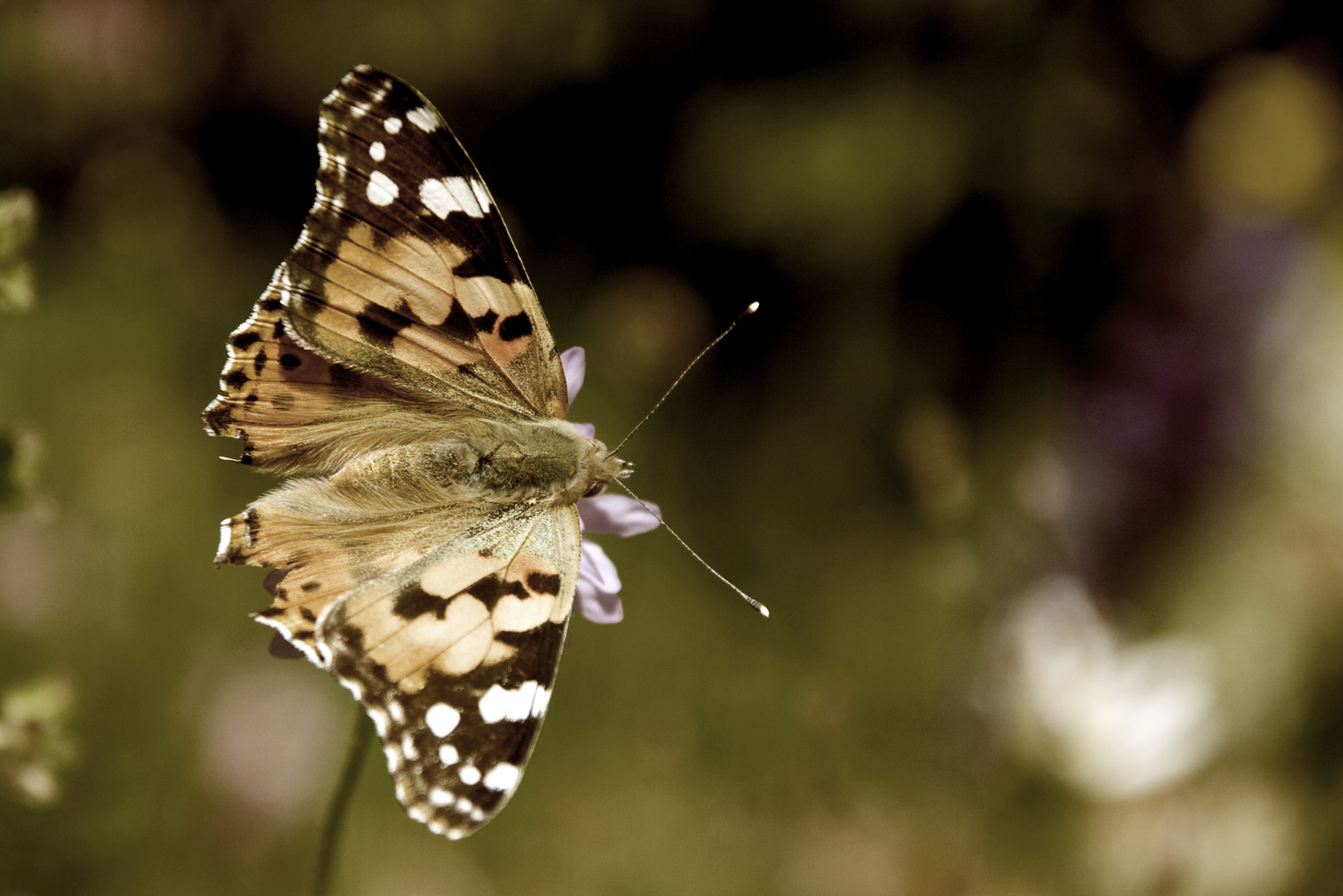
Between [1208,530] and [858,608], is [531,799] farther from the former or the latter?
[1208,530]

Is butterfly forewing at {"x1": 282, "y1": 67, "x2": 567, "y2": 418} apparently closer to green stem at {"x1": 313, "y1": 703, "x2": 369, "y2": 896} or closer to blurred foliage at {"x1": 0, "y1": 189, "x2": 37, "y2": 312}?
blurred foliage at {"x1": 0, "y1": 189, "x2": 37, "y2": 312}

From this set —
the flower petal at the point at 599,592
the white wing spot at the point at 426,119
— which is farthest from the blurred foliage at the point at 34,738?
the white wing spot at the point at 426,119

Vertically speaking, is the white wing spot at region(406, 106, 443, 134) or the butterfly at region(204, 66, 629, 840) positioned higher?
the white wing spot at region(406, 106, 443, 134)

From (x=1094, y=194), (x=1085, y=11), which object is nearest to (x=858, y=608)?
(x=1094, y=194)

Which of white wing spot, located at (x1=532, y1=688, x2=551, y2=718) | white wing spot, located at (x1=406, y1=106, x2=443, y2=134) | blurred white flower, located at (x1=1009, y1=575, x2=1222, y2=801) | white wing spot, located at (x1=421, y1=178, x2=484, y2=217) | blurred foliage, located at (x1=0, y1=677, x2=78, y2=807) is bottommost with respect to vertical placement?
blurred foliage, located at (x1=0, y1=677, x2=78, y2=807)

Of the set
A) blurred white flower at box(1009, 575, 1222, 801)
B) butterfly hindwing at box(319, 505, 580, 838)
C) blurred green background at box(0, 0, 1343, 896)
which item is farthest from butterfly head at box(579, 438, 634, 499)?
blurred white flower at box(1009, 575, 1222, 801)

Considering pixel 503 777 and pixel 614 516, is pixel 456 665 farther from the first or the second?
pixel 614 516

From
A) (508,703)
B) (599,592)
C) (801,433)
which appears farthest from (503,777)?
(801,433)
